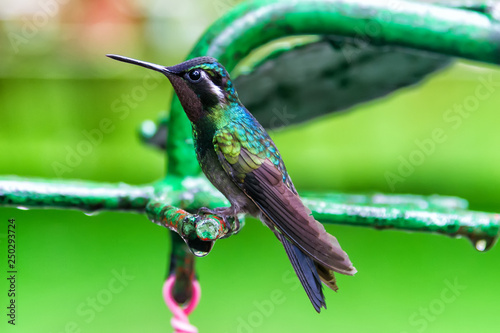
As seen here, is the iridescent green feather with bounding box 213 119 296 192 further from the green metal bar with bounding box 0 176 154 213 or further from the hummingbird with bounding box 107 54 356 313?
the green metal bar with bounding box 0 176 154 213

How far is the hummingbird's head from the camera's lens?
48cm

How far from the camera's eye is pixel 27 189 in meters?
0.61

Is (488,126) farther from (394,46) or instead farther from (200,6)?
(394,46)

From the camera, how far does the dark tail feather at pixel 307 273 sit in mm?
478

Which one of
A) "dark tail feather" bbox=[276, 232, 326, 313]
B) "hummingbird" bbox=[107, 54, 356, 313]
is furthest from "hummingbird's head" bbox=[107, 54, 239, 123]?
"dark tail feather" bbox=[276, 232, 326, 313]

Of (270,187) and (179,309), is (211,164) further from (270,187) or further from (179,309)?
(179,309)

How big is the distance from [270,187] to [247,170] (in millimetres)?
28

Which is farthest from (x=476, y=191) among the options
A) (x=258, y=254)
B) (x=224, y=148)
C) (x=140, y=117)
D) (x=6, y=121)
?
(x=224, y=148)

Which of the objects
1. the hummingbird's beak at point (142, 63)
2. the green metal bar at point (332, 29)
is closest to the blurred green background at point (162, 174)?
the green metal bar at point (332, 29)

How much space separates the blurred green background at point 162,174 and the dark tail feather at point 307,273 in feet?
1.39

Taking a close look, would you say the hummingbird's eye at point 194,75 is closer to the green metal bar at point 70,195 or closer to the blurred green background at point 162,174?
the green metal bar at point 70,195

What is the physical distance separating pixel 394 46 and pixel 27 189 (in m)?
0.42

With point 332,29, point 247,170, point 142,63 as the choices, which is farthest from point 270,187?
point 332,29

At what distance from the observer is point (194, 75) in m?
0.49
